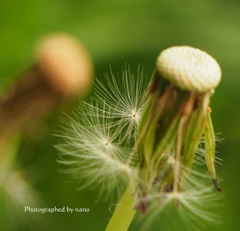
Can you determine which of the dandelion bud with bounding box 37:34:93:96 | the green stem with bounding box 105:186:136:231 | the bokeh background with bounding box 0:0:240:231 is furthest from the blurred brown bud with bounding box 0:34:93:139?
the bokeh background with bounding box 0:0:240:231

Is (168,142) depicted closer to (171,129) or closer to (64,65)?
(171,129)

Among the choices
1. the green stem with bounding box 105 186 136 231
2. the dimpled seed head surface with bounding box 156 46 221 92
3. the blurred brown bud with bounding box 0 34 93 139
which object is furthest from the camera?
the green stem with bounding box 105 186 136 231

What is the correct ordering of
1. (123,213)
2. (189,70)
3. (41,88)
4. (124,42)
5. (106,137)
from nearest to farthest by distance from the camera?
(41,88) → (189,70) → (123,213) → (106,137) → (124,42)

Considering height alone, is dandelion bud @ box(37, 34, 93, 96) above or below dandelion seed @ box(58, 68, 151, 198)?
above

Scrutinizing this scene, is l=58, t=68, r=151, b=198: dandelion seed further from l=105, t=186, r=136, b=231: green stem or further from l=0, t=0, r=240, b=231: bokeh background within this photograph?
l=0, t=0, r=240, b=231: bokeh background

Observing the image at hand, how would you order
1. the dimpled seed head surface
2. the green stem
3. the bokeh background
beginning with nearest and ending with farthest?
the dimpled seed head surface, the green stem, the bokeh background

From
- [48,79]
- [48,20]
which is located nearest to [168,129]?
[48,79]

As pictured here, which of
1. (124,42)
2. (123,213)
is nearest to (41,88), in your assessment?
(123,213)

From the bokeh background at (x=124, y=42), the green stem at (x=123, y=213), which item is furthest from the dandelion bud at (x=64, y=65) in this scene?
the bokeh background at (x=124, y=42)
